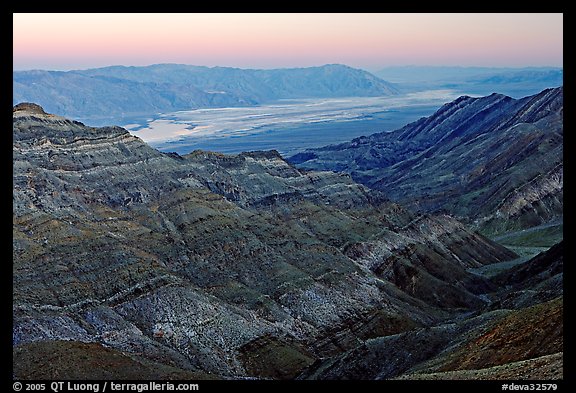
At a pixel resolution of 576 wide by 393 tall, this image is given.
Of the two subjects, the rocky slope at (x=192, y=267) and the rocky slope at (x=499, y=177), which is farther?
the rocky slope at (x=499, y=177)

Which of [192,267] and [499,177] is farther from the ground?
[192,267]

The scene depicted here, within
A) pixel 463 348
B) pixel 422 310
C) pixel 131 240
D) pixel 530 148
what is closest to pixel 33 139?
pixel 131 240

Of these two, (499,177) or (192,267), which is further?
(499,177)

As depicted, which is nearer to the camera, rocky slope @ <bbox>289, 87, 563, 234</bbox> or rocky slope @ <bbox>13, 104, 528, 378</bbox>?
rocky slope @ <bbox>13, 104, 528, 378</bbox>

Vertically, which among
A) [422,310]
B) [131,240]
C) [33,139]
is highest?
[33,139]

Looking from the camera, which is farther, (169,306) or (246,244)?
(246,244)

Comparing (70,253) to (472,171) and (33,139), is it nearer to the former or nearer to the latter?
(33,139)

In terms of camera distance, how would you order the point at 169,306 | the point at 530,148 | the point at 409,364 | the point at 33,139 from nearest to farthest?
the point at 409,364 < the point at 169,306 < the point at 33,139 < the point at 530,148
